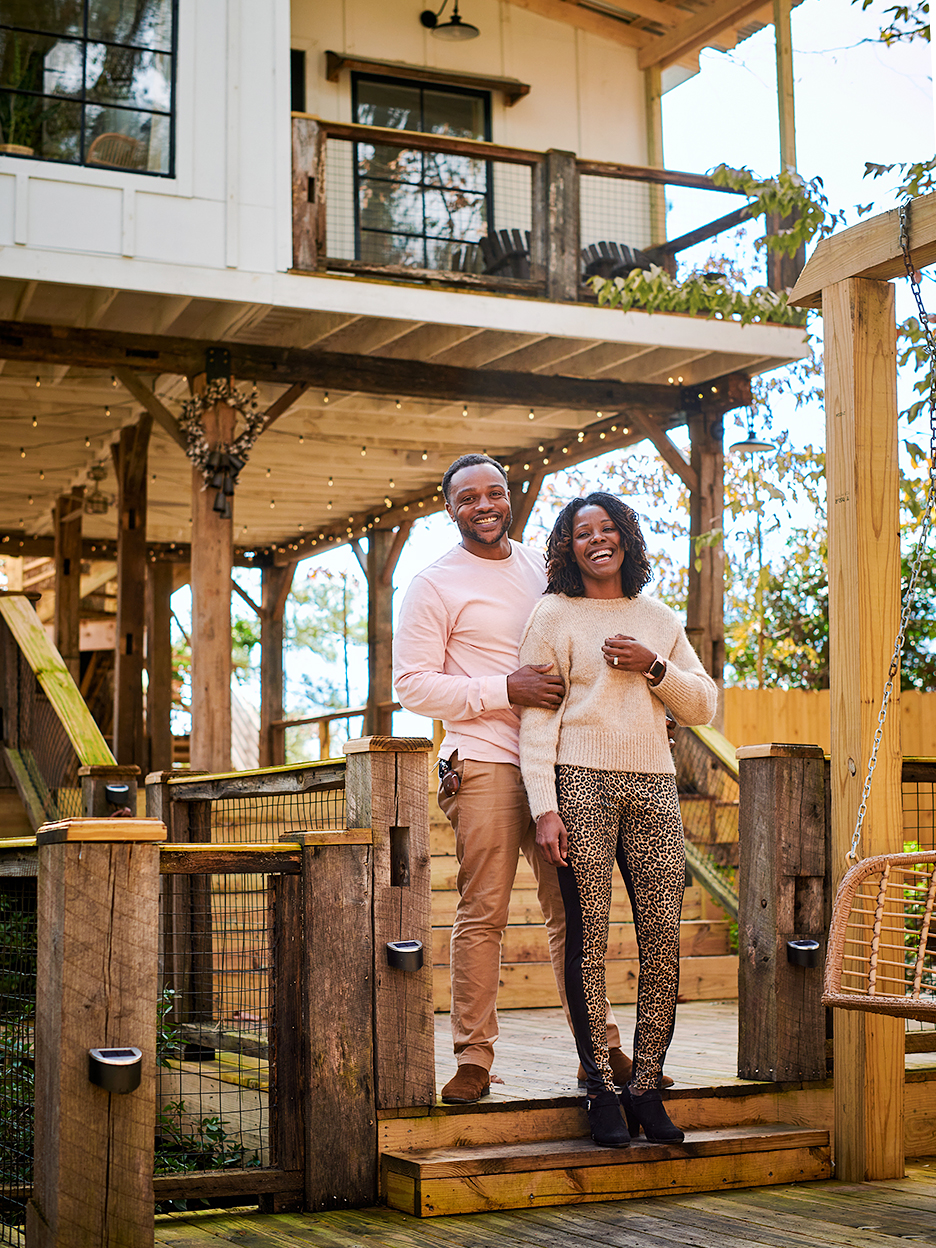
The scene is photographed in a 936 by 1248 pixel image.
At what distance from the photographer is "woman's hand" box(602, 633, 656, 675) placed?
3.83 meters

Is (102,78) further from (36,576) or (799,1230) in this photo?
(36,576)

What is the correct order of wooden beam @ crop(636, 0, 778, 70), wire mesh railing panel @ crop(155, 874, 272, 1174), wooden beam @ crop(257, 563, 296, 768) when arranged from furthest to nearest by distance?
wooden beam @ crop(257, 563, 296, 768) → wooden beam @ crop(636, 0, 778, 70) → wire mesh railing panel @ crop(155, 874, 272, 1174)

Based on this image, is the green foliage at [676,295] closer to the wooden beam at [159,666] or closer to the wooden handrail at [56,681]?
the wooden handrail at [56,681]

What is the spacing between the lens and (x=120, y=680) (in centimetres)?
1159

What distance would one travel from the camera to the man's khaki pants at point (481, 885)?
393cm

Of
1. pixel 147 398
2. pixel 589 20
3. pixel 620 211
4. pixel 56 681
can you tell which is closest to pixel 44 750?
pixel 56 681

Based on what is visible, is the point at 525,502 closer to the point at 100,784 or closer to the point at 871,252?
the point at 100,784

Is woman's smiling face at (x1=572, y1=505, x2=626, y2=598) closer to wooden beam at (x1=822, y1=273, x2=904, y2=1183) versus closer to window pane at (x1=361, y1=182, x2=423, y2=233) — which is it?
wooden beam at (x1=822, y1=273, x2=904, y2=1183)

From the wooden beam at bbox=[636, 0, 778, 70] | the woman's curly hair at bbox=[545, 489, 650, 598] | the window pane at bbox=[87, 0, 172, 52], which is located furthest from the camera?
the wooden beam at bbox=[636, 0, 778, 70]

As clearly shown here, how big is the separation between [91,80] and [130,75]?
0.79 ft

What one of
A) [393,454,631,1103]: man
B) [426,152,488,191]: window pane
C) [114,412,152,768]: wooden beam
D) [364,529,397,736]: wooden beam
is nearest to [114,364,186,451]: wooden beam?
[114,412,152,768]: wooden beam

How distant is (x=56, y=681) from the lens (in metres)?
7.88

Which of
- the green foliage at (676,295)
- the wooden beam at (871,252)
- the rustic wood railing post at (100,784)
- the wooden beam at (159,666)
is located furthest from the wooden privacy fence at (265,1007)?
the wooden beam at (159,666)

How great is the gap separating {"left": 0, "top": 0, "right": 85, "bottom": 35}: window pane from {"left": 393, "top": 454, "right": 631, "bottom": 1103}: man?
20.0 ft
